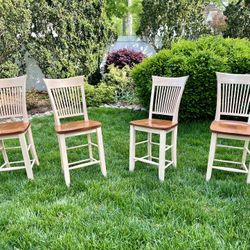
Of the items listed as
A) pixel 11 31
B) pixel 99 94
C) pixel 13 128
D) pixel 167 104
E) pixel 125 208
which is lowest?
pixel 99 94

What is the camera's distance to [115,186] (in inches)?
115

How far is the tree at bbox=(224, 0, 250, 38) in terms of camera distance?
776cm

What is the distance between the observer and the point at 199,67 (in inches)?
177

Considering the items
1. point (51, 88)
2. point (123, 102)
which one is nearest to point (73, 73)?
point (123, 102)

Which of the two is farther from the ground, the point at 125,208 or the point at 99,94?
the point at 125,208

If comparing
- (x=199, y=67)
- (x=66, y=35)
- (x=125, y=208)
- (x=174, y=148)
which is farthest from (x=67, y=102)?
(x=66, y=35)

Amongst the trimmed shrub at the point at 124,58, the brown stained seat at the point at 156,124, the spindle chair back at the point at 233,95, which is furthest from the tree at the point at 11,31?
the spindle chair back at the point at 233,95

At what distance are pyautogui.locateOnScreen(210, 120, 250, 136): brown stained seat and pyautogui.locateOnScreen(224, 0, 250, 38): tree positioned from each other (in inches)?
216

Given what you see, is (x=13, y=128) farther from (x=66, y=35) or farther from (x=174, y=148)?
(x=66, y=35)

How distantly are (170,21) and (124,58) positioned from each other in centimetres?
152

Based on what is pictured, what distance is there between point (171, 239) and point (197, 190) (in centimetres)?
80

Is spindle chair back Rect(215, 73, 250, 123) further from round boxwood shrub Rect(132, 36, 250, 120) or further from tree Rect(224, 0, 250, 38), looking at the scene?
tree Rect(224, 0, 250, 38)

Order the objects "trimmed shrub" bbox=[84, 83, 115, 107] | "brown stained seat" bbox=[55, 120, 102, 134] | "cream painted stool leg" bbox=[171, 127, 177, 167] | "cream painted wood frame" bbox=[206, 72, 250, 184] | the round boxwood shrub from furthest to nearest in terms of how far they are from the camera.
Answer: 1. "trimmed shrub" bbox=[84, 83, 115, 107]
2. the round boxwood shrub
3. "cream painted stool leg" bbox=[171, 127, 177, 167]
4. "cream painted wood frame" bbox=[206, 72, 250, 184]
5. "brown stained seat" bbox=[55, 120, 102, 134]

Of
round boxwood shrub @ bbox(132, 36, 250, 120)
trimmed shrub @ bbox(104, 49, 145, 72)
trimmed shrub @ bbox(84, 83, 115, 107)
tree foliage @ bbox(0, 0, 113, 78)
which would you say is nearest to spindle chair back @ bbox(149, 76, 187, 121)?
round boxwood shrub @ bbox(132, 36, 250, 120)
